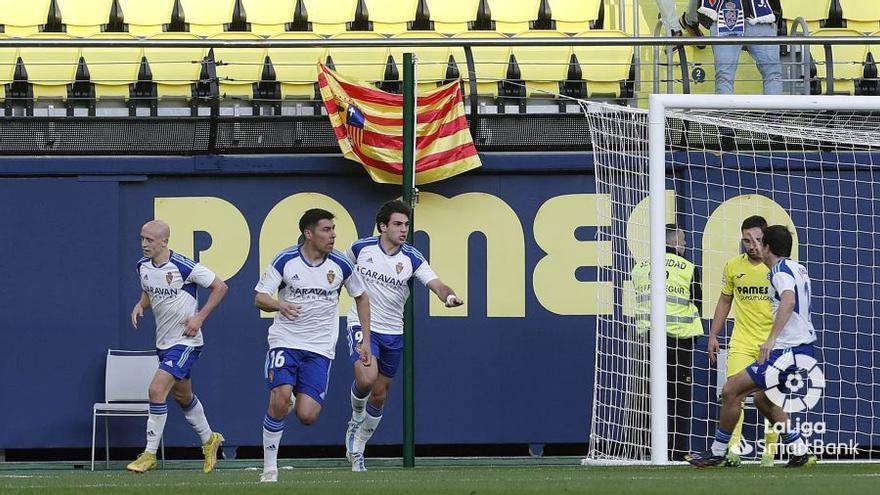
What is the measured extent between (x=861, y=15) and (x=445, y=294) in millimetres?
6766

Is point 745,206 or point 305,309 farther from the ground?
point 745,206

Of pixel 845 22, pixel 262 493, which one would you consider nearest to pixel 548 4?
pixel 845 22

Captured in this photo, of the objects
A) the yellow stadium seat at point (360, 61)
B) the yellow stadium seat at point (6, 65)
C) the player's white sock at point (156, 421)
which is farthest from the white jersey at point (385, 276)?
Result: the yellow stadium seat at point (6, 65)

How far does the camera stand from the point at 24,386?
11.6m

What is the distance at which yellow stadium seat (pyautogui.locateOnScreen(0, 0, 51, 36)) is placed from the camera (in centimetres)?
1370

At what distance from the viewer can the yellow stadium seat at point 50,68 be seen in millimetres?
12438

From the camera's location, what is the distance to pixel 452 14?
14.0 m

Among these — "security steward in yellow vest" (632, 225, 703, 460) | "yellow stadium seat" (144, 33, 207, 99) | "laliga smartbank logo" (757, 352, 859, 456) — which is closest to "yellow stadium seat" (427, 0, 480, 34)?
"yellow stadium seat" (144, 33, 207, 99)

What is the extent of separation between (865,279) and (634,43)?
2.78m

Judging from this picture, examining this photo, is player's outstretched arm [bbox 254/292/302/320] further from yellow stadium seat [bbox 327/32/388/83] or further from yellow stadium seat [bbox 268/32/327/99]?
yellow stadium seat [bbox 327/32/388/83]

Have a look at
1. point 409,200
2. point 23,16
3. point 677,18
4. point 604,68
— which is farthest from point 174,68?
point 677,18

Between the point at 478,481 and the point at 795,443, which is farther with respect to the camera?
the point at 795,443

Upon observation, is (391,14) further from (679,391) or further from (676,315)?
(679,391)

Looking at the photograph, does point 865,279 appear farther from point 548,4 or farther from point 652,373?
point 548,4
